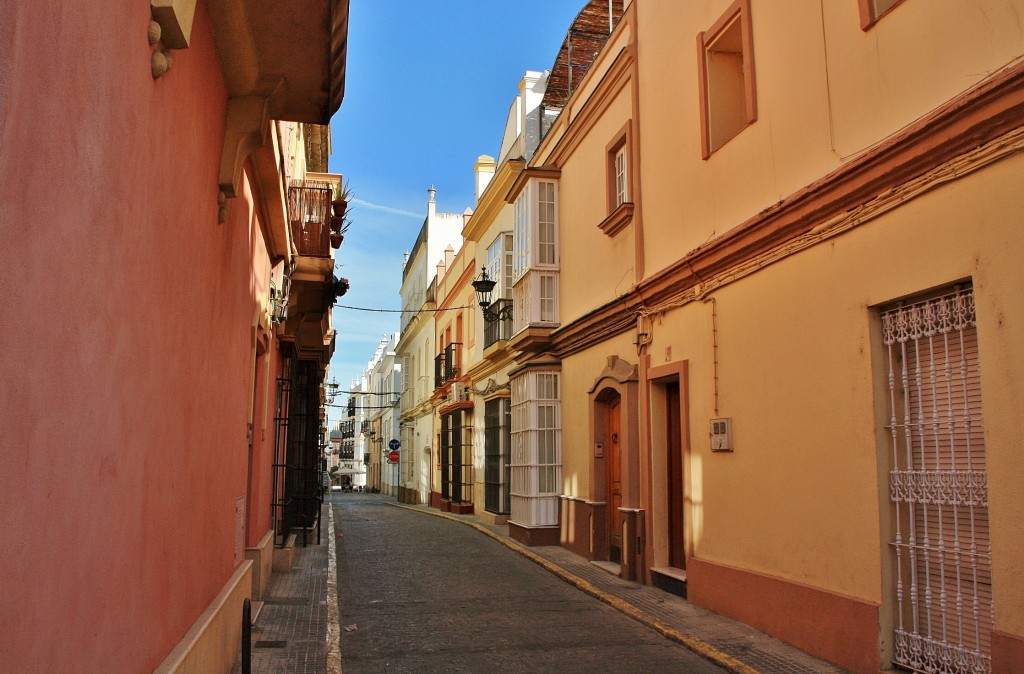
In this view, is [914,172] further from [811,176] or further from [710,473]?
[710,473]

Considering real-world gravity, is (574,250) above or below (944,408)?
above

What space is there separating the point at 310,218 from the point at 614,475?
5.85m

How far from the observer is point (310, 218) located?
11891mm

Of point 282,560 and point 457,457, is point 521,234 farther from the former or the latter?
point 457,457

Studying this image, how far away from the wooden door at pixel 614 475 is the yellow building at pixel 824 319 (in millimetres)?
81

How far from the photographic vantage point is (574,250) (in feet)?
48.6

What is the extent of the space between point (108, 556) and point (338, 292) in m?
9.91

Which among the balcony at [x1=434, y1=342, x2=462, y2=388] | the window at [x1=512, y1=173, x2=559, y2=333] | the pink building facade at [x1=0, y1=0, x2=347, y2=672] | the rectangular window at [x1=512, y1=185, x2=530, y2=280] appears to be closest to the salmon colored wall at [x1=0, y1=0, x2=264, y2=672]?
the pink building facade at [x1=0, y1=0, x2=347, y2=672]

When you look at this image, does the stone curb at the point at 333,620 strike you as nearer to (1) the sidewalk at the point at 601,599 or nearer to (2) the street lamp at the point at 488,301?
(1) the sidewalk at the point at 601,599

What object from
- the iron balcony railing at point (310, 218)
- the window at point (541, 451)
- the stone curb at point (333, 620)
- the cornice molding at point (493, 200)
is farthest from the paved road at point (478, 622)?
the cornice molding at point (493, 200)

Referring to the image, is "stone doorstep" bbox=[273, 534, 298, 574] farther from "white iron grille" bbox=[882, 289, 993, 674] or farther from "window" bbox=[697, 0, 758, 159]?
"white iron grille" bbox=[882, 289, 993, 674]

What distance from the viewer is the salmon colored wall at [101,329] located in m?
2.24

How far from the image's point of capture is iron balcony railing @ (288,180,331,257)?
38.4 ft

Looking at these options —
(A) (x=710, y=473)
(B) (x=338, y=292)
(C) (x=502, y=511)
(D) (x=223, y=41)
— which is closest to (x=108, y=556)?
(D) (x=223, y=41)
